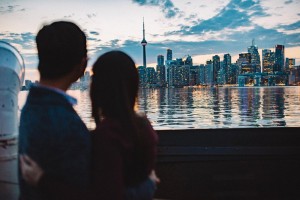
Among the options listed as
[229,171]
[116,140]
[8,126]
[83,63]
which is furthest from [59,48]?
[229,171]

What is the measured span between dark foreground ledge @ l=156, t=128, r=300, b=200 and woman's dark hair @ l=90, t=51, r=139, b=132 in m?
2.49

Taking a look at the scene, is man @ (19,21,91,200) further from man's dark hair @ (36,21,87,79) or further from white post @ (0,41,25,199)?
white post @ (0,41,25,199)

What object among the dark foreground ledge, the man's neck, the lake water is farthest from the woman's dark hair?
the dark foreground ledge

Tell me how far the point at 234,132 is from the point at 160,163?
96 cm

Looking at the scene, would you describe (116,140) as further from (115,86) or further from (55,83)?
(55,83)

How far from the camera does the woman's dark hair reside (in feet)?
3.88

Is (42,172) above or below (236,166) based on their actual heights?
above

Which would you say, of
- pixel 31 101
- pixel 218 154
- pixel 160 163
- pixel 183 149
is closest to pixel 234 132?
pixel 218 154

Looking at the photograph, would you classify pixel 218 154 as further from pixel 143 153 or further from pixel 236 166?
pixel 143 153

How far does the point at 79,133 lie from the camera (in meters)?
1.11

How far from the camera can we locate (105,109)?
122 centimetres

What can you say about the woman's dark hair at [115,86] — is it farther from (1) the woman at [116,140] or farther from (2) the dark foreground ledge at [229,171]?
(2) the dark foreground ledge at [229,171]

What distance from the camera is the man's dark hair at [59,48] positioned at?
1.17 meters

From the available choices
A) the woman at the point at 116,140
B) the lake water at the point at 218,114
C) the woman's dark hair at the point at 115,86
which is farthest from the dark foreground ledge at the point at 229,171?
the woman's dark hair at the point at 115,86
